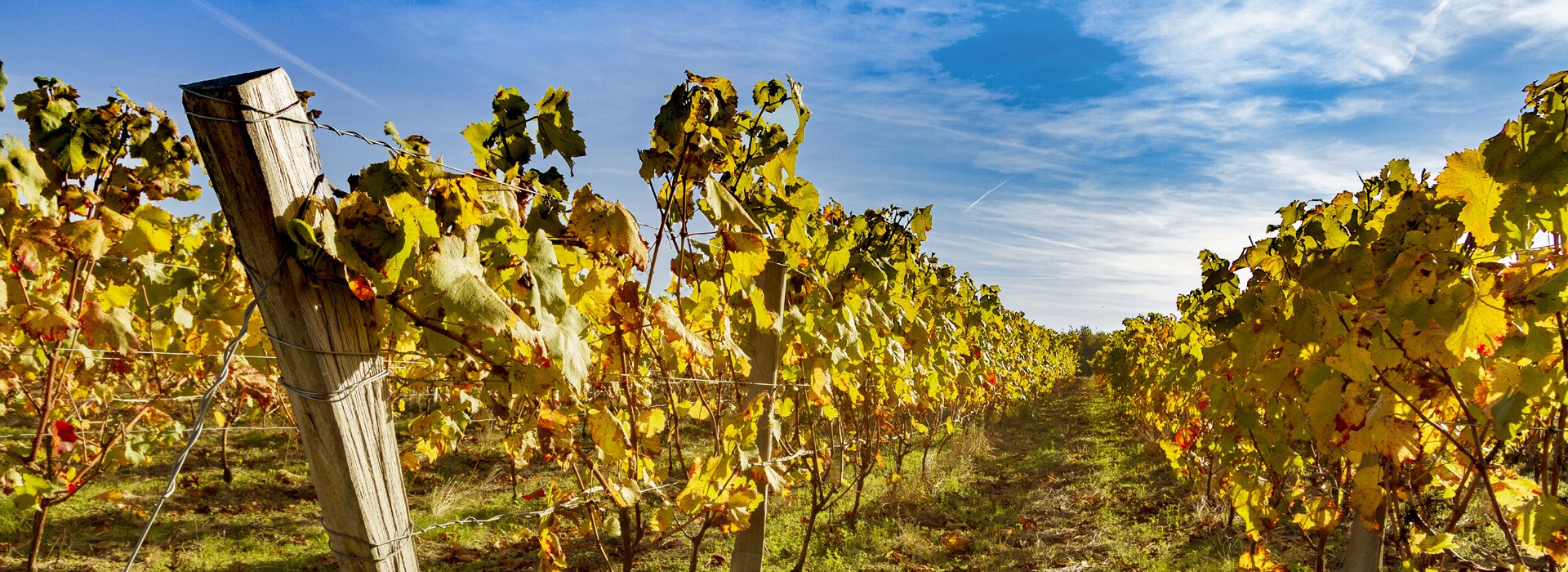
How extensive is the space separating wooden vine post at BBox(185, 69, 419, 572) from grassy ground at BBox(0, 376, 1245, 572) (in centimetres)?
232

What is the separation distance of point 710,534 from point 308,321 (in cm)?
497

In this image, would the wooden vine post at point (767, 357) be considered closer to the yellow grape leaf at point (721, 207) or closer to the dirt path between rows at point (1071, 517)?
the yellow grape leaf at point (721, 207)

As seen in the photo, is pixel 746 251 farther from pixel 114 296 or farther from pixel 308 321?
pixel 114 296

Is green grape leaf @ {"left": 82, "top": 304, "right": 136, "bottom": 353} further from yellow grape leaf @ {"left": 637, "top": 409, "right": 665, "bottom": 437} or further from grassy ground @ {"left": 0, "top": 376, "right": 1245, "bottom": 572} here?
yellow grape leaf @ {"left": 637, "top": 409, "right": 665, "bottom": 437}

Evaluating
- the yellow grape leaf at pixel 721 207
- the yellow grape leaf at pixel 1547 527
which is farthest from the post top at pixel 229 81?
the yellow grape leaf at pixel 1547 527

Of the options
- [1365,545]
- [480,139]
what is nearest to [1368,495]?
[1365,545]

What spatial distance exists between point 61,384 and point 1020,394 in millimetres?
14961

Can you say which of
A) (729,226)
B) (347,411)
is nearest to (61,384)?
(347,411)

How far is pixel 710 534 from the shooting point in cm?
588

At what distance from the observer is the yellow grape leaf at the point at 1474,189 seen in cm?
166

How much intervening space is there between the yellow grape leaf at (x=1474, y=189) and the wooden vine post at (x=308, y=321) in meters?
2.41

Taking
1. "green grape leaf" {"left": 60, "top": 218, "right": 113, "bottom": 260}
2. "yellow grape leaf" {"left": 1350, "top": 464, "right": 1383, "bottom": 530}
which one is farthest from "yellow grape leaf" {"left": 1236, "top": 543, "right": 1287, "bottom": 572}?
"green grape leaf" {"left": 60, "top": 218, "right": 113, "bottom": 260}

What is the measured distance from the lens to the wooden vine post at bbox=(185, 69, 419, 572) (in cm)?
122

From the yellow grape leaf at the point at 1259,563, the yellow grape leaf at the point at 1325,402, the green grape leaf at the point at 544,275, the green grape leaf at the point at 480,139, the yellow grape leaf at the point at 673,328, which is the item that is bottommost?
the yellow grape leaf at the point at 1259,563
